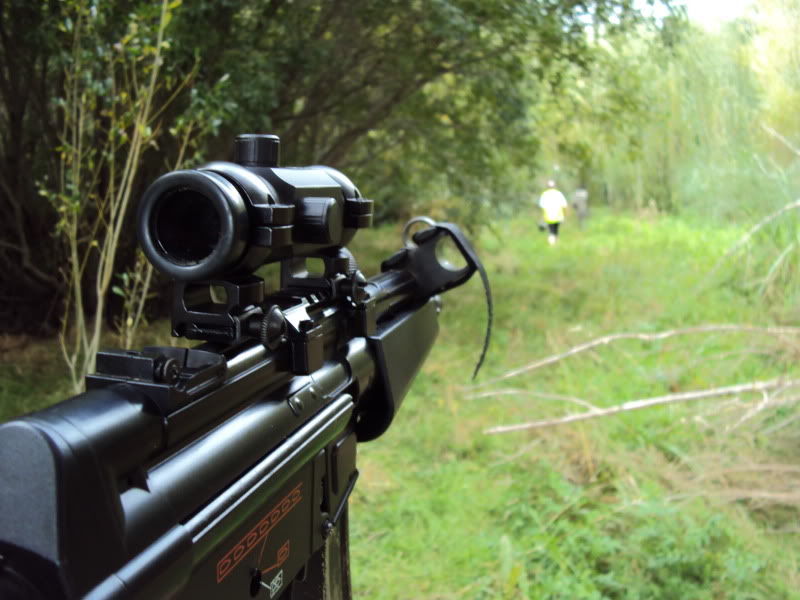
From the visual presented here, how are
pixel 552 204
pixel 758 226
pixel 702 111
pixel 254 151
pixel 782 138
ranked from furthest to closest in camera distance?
pixel 552 204 → pixel 702 111 → pixel 758 226 → pixel 782 138 → pixel 254 151

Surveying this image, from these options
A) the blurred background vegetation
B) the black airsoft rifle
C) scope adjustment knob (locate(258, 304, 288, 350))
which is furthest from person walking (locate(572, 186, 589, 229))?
scope adjustment knob (locate(258, 304, 288, 350))

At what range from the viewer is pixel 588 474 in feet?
10.5

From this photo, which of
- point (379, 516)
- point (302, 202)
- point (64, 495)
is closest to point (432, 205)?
point (379, 516)

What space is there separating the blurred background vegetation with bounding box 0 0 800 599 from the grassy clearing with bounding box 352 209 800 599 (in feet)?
0.04

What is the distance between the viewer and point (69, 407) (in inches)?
24.9

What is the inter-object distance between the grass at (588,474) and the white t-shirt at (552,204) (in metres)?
2.34

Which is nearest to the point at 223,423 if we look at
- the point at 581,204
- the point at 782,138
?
the point at 782,138

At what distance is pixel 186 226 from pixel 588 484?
258 cm

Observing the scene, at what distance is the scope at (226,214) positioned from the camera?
86 cm

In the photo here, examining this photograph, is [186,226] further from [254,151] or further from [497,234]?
[497,234]

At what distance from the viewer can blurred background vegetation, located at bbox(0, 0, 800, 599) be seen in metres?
2.70

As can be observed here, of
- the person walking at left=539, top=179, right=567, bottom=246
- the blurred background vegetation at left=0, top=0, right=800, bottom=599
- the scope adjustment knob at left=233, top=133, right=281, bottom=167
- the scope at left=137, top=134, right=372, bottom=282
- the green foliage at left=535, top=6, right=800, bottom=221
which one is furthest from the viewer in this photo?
the person walking at left=539, top=179, right=567, bottom=246

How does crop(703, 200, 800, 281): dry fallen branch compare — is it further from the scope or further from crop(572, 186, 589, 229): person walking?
crop(572, 186, 589, 229): person walking

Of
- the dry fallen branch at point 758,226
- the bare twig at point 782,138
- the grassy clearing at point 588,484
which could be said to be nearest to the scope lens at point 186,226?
the grassy clearing at point 588,484
